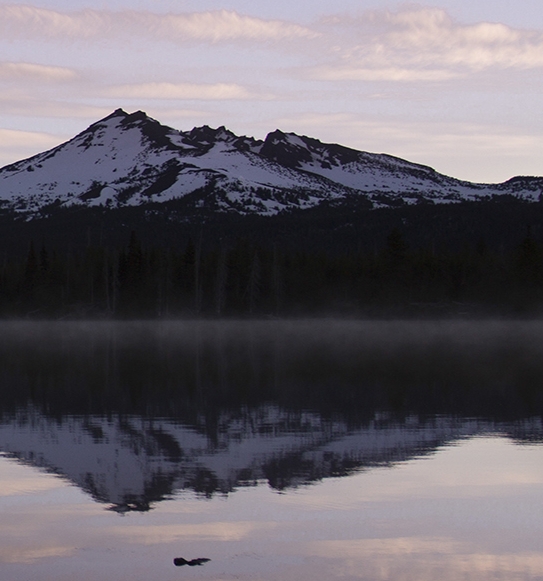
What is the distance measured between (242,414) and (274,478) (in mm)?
9573

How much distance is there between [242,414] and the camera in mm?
28188

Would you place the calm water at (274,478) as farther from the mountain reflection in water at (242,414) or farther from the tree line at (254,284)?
the tree line at (254,284)

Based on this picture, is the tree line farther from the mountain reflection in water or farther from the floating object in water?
the floating object in water

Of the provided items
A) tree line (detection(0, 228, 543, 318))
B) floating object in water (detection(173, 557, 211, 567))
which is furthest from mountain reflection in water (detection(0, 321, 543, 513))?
tree line (detection(0, 228, 543, 318))

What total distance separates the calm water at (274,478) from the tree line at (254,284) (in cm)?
8915

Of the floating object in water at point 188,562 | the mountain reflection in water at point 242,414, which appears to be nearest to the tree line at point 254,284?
the mountain reflection in water at point 242,414

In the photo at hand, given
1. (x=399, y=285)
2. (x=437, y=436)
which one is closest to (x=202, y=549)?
(x=437, y=436)

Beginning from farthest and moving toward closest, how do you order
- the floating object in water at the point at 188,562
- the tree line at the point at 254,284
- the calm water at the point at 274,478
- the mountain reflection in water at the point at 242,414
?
1. the tree line at the point at 254,284
2. the mountain reflection in water at the point at 242,414
3. the calm water at the point at 274,478
4. the floating object in water at the point at 188,562

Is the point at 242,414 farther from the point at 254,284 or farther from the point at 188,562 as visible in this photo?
the point at 254,284

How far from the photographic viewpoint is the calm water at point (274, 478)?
1358 cm

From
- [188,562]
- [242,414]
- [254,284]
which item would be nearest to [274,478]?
[188,562]

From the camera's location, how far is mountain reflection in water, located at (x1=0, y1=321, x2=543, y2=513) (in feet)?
64.3

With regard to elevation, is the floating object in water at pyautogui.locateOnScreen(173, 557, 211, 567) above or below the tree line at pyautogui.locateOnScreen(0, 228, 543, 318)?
below

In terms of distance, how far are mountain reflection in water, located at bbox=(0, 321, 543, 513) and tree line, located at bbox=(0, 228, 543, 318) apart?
75.2m
